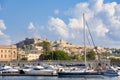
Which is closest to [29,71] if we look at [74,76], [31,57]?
[74,76]

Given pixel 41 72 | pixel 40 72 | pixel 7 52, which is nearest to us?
pixel 41 72

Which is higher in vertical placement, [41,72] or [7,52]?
[7,52]

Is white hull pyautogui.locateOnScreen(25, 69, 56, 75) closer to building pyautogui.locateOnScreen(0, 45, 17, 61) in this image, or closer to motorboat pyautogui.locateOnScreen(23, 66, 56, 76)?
motorboat pyautogui.locateOnScreen(23, 66, 56, 76)

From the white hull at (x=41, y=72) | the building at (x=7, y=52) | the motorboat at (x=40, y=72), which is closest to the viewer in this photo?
the white hull at (x=41, y=72)

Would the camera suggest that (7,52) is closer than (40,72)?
No

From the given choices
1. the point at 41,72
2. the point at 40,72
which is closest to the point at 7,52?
the point at 40,72

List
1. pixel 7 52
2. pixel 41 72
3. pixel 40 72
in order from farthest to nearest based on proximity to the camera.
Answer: pixel 7 52, pixel 40 72, pixel 41 72

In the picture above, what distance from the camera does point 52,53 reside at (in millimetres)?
146750

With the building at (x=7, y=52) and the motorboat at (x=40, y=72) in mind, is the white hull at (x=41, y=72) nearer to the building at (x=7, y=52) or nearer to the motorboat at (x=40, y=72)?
the motorboat at (x=40, y=72)

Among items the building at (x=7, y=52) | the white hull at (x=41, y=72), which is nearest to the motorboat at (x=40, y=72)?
the white hull at (x=41, y=72)

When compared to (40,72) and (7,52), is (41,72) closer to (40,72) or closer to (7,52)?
(40,72)

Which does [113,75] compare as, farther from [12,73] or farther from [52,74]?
[12,73]

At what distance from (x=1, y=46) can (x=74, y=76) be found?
295 ft

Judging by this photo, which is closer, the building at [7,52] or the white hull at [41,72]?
the white hull at [41,72]
